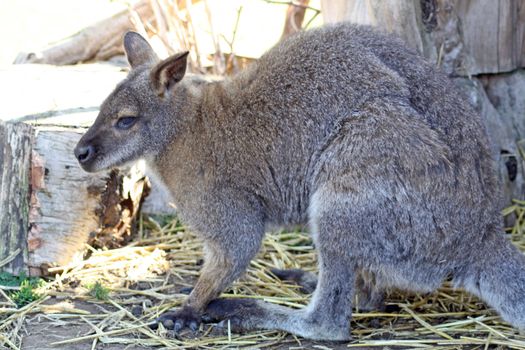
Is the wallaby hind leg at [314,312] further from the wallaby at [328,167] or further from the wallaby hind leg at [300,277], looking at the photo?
the wallaby hind leg at [300,277]

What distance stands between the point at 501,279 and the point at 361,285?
99 cm

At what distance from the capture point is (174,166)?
5.62m

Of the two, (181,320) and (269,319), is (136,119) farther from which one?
(269,319)

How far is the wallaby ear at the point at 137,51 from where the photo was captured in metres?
5.88

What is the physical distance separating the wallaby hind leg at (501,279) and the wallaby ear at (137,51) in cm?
251

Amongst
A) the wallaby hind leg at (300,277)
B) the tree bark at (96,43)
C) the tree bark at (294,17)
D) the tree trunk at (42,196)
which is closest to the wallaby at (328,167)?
the wallaby hind leg at (300,277)

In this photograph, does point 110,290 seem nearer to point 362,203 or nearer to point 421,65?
point 362,203

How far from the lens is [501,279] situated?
514cm

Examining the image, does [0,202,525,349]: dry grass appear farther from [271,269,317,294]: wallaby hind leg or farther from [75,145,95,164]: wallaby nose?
[75,145,95,164]: wallaby nose

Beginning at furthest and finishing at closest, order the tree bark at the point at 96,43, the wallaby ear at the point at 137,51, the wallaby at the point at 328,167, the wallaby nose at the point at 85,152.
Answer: the tree bark at the point at 96,43 < the wallaby ear at the point at 137,51 < the wallaby nose at the point at 85,152 < the wallaby at the point at 328,167

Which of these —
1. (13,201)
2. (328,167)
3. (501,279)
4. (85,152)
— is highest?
(85,152)

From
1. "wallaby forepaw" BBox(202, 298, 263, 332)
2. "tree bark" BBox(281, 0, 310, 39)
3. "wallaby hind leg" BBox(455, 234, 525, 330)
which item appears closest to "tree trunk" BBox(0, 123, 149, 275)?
"wallaby forepaw" BBox(202, 298, 263, 332)

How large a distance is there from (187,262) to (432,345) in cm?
218

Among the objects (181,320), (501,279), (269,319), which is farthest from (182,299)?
(501,279)
